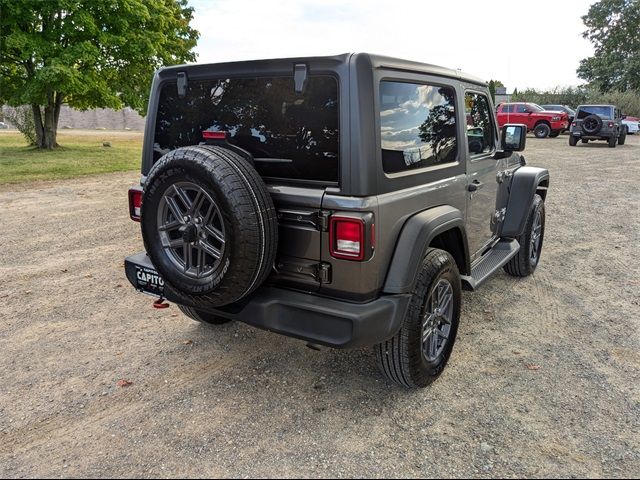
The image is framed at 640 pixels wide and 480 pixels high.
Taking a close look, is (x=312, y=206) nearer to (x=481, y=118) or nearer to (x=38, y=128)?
(x=481, y=118)

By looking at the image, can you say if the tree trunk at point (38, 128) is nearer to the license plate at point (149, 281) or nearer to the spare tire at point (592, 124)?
the license plate at point (149, 281)

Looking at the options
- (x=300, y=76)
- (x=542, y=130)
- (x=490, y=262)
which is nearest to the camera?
(x=300, y=76)

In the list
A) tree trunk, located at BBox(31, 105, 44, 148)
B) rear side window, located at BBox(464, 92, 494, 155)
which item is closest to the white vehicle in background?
rear side window, located at BBox(464, 92, 494, 155)

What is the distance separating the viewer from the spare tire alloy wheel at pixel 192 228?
2.57 metres

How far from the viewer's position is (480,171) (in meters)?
3.87

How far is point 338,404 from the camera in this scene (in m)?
2.93

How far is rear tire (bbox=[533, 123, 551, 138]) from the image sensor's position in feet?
82.8

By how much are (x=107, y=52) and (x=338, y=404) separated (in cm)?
1983

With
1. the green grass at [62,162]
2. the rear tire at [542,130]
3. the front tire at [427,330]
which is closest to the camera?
the front tire at [427,330]

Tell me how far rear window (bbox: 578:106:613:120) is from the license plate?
21.6 metres

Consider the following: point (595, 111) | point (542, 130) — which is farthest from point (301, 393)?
point (542, 130)

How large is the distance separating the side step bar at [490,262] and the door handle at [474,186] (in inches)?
25.3

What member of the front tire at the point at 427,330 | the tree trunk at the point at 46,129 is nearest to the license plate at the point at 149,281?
the front tire at the point at 427,330

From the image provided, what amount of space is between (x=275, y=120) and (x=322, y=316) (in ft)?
3.65
